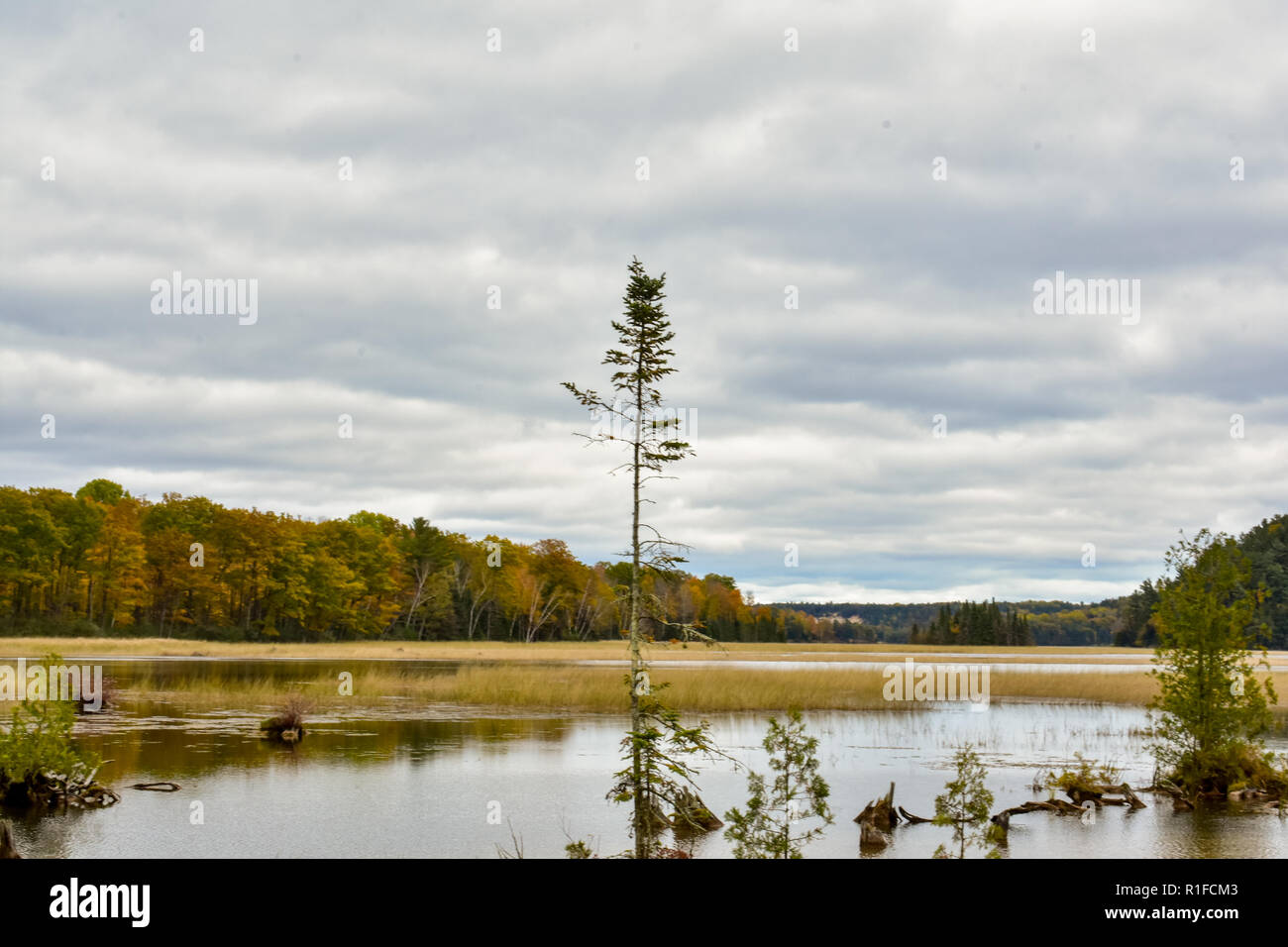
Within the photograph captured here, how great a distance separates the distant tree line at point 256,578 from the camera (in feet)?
303

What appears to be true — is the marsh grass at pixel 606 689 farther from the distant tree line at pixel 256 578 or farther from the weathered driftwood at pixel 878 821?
the distant tree line at pixel 256 578

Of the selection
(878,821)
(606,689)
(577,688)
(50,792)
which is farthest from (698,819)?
(577,688)

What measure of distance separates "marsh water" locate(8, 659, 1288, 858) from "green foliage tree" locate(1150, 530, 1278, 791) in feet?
4.30

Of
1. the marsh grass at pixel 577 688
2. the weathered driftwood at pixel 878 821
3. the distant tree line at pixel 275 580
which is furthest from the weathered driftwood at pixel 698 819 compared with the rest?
the distant tree line at pixel 275 580

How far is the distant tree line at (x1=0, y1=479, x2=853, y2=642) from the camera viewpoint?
92.2 metres

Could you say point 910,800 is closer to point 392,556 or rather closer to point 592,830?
point 592,830

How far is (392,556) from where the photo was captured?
11738 centimetres

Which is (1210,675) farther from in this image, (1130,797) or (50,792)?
(50,792)

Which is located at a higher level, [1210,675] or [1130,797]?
[1210,675]

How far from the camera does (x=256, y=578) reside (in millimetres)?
101938

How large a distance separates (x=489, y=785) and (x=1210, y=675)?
54.0ft

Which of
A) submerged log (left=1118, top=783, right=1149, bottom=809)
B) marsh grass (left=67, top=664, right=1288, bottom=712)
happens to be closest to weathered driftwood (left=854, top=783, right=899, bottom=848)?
submerged log (left=1118, top=783, right=1149, bottom=809)

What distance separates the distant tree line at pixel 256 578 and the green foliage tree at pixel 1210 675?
166 ft
